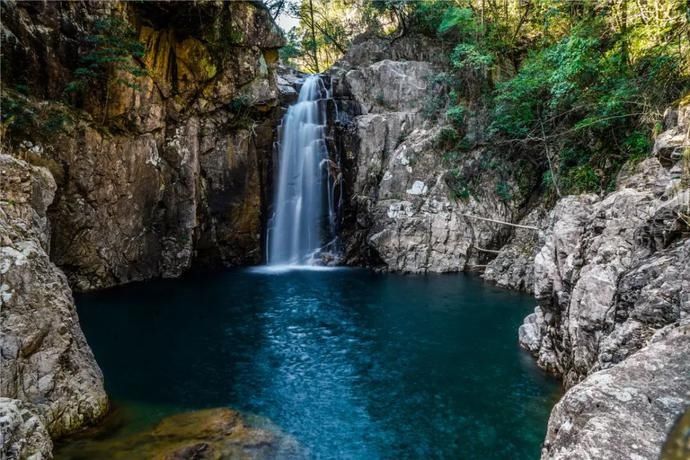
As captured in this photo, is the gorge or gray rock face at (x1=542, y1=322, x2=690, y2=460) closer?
gray rock face at (x1=542, y1=322, x2=690, y2=460)

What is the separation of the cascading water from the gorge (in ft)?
0.41

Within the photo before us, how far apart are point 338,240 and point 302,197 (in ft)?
8.16

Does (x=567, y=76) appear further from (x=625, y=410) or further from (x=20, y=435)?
(x=20, y=435)

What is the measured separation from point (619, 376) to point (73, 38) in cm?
1550

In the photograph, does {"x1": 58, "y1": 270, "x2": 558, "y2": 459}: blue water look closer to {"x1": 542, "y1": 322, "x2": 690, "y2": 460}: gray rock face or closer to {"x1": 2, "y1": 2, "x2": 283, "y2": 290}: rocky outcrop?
{"x1": 2, "y1": 2, "x2": 283, "y2": 290}: rocky outcrop

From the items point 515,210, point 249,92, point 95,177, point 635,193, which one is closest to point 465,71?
point 515,210

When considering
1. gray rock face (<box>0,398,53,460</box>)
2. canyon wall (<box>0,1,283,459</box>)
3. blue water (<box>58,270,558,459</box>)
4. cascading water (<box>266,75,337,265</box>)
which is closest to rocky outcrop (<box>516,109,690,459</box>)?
blue water (<box>58,270,558,459</box>)

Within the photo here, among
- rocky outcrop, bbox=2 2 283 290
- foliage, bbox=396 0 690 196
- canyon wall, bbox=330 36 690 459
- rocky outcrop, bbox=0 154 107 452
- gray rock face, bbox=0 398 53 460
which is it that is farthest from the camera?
rocky outcrop, bbox=2 2 283 290

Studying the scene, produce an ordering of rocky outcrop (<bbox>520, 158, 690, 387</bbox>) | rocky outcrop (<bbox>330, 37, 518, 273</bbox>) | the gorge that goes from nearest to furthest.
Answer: rocky outcrop (<bbox>520, 158, 690, 387</bbox>), the gorge, rocky outcrop (<bbox>330, 37, 518, 273</bbox>)

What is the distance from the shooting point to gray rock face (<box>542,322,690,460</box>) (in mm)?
2309

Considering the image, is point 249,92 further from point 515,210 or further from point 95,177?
point 515,210

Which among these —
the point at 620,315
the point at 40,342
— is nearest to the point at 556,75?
the point at 620,315

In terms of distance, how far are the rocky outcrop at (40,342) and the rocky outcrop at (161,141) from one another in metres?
7.60

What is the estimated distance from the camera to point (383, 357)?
9.16 meters
